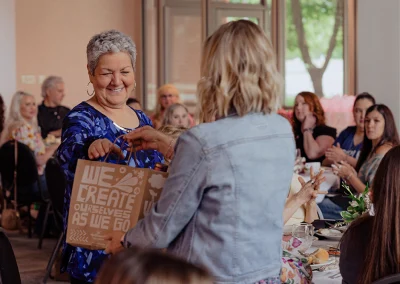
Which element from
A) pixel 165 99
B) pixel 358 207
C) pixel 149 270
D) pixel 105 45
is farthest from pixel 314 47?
pixel 149 270

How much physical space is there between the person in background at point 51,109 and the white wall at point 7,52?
0.64 metres

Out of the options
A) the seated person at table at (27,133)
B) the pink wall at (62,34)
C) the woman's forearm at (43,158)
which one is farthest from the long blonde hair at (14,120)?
the pink wall at (62,34)

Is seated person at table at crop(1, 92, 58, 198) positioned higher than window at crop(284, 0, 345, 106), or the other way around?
window at crop(284, 0, 345, 106)

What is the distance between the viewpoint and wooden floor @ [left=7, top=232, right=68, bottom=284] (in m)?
6.11

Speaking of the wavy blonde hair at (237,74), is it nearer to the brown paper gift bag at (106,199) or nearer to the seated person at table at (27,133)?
the brown paper gift bag at (106,199)

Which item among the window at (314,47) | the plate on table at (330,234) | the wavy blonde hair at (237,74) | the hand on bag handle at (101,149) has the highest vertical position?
the window at (314,47)

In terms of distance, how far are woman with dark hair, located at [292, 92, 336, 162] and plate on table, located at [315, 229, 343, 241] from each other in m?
4.06

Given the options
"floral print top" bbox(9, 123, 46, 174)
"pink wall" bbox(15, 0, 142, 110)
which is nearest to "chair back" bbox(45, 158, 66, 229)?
"floral print top" bbox(9, 123, 46, 174)

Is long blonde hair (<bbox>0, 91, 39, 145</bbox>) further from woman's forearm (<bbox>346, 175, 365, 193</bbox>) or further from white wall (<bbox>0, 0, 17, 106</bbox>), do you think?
woman's forearm (<bbox>346, 175, 365, 193</bbox>)

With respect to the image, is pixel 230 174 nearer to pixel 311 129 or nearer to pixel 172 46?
pixel 311 129

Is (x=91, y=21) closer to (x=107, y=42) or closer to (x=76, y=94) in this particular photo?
(x=76, y=94)

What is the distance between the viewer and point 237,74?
5.89ft

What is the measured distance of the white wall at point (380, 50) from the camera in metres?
7.24

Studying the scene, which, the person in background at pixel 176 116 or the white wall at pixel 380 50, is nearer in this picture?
the person in background at pixel 176 116
